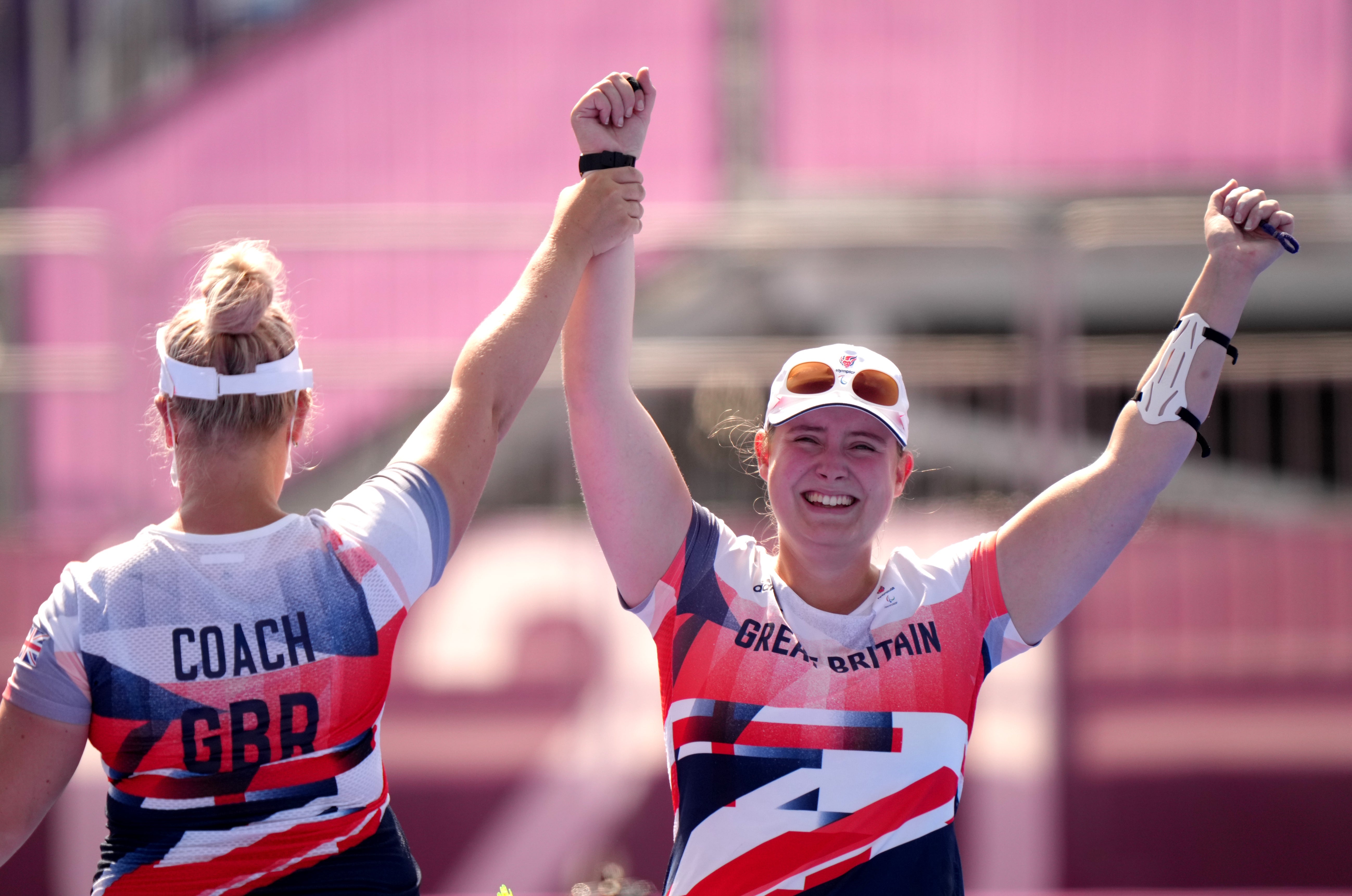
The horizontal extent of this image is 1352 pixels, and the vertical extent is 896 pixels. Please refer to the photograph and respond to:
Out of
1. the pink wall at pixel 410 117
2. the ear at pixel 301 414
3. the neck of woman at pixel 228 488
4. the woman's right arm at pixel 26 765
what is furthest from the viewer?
the pink wall at pixel 410 117

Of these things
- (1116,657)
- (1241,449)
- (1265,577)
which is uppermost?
Result: (1241,449)

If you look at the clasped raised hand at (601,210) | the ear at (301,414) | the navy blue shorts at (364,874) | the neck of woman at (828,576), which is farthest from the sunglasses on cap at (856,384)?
the navy blue shorts at (364,874)

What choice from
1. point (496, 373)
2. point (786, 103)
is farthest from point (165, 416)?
point (786, 103)

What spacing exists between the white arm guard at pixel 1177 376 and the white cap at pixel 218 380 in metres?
1.45

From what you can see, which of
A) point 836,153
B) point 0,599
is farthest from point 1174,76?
point 0,599

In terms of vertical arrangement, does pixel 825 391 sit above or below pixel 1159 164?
below

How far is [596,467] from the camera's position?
2092 mm

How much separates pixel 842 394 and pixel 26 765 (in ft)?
4.62

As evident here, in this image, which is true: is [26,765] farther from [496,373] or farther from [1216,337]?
[1216,337]

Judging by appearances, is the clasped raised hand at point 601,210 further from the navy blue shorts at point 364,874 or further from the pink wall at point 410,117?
the pink wall at point 410,117

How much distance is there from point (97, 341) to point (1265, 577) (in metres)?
5.51

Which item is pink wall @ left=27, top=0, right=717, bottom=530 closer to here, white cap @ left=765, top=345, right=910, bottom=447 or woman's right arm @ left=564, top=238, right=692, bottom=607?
white cap @ left=765, top=345, right=910, bottom=447

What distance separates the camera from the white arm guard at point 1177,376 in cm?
215

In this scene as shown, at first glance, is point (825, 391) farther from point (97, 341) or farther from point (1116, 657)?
point (97, 341)
